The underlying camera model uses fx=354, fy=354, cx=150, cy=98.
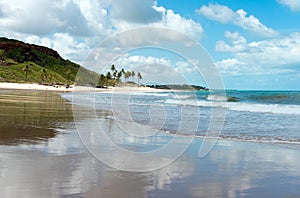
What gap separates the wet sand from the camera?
6.73 m

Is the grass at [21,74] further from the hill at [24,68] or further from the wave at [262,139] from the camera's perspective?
the wave at [262,139]

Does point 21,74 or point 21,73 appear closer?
point 21,74

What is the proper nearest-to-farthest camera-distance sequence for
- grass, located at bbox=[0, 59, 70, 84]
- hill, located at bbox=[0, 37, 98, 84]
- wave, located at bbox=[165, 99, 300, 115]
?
wave, located at bbox=[165, 99, 300, 115] < grass, located at bbox=[0, 59, 70, 84] < hill, located at bbox=[0, 37, 98, 84]

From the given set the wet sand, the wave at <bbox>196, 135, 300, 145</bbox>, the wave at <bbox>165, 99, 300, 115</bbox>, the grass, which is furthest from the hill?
the wet sand

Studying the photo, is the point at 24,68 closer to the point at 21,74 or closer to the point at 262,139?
the point at 21,74

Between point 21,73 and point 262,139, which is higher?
point 21,73

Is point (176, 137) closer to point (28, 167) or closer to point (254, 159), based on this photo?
point (254, 159)

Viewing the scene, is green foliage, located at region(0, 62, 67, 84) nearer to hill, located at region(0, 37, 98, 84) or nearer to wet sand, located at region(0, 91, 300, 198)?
hill, located at region(0, 37, 98, 84)

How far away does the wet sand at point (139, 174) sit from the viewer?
673 centimetres

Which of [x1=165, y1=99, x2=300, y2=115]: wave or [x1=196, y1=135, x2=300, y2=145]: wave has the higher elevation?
[x1=165, y1=99, x2=300, y2=115]: wave

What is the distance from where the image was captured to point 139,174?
320 inches

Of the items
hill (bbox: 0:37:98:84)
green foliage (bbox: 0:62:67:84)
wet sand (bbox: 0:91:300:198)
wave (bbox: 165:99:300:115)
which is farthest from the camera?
hill (bbox: 0:37:98:84)

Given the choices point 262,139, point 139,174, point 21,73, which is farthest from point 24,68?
point 139,174

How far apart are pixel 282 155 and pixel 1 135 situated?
9.67 m
